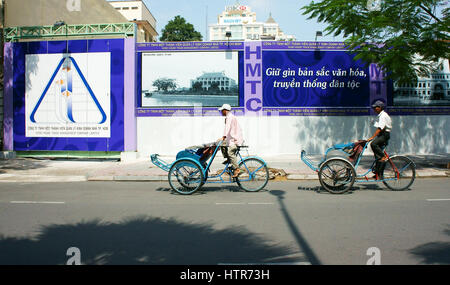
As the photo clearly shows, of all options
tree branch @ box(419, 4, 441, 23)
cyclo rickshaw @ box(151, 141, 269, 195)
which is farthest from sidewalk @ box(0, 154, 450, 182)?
tree branch @ box(419, 4, 441, 23)

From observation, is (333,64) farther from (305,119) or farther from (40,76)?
(40,76)

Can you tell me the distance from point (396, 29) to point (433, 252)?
8.50 metres

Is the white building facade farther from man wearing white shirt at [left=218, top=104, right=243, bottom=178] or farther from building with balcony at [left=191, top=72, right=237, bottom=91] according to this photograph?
man wearing white shirt at [left=218, top=104, right=243, bottom=178]

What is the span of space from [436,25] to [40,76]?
596 inches

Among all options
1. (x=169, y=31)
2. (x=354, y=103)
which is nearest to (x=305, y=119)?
(x=354, y=103)

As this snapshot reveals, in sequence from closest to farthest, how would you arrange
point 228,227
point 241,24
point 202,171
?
point 228,227 < point 202,171 < point 241,24

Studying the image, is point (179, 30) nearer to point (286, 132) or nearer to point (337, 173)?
point (286, 132)

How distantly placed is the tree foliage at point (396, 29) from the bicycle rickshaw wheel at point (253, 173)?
5.60 metres

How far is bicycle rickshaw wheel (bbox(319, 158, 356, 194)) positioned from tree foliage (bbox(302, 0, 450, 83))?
467cm

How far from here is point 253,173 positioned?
8461mm

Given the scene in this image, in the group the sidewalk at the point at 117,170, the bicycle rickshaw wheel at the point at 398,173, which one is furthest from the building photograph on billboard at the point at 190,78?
the bicycle rickshaw wheel at the point at 398,173

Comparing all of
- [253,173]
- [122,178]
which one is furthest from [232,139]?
[122,178]

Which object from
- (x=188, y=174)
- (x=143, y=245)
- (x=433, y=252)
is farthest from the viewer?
(x=188, y=174)
